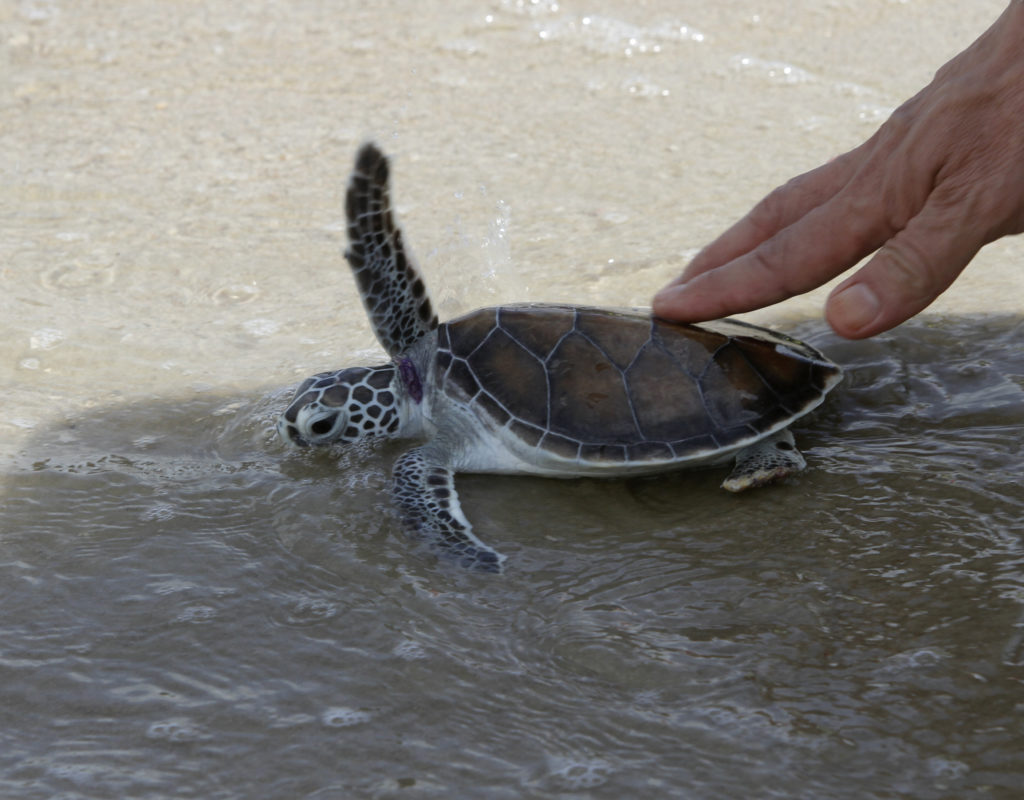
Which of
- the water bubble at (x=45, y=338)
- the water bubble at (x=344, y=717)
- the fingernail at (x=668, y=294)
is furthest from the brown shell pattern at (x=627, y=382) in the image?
the water bubble at (x=45, y=338)

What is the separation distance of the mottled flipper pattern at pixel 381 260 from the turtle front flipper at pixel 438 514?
67 centimetres

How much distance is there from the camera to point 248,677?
93.3 inches

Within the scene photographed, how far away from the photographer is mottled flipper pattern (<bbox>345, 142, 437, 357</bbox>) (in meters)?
3.57

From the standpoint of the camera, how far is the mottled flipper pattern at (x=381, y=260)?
3.57m

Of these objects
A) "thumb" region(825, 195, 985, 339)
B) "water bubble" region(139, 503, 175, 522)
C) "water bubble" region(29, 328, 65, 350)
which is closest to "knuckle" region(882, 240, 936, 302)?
"thumb" region(825, 195, 985, 339)

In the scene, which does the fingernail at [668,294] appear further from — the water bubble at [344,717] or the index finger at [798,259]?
the water bubble at [344,717]

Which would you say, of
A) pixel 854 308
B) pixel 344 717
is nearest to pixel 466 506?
pixel 344 717

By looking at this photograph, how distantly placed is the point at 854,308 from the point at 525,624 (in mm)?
1137

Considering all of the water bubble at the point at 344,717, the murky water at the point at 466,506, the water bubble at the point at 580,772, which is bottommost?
the water bubble at the point at 580,772

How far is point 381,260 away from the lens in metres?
3.70

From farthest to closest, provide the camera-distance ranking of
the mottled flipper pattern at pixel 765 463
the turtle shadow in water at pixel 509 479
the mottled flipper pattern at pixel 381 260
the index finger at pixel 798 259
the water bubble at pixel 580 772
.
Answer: the mottled flipper pattern at pixel 381 260
the mottled flipper pattern at pixel 765 463
the turtle shadow in water at pixel 509 479
the index finger at pixel 798 259
the water bubble at pixel 580 772

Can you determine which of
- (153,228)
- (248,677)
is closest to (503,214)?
(153,228)

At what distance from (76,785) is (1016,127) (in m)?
2.56

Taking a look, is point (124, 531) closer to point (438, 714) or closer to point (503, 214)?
point (438, 714)
